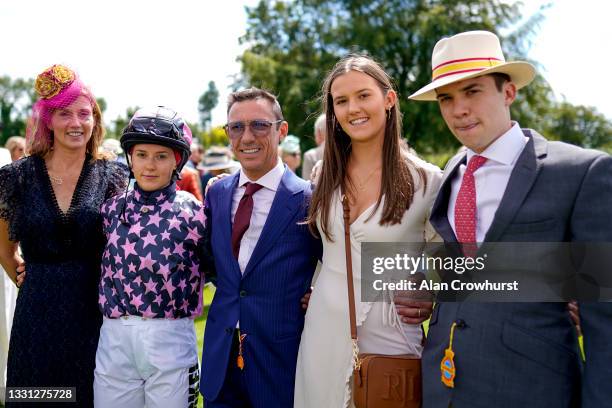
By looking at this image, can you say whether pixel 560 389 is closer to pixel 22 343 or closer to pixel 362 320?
pixel 362 320

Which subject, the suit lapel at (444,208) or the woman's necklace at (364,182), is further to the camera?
the woman's necklace at (364,182)

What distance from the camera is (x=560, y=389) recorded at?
206 cm

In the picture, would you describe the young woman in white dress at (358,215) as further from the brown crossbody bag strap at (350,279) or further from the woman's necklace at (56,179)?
the woman's necklace at (56,179)

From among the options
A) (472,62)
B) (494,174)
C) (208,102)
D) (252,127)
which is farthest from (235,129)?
(208,102)

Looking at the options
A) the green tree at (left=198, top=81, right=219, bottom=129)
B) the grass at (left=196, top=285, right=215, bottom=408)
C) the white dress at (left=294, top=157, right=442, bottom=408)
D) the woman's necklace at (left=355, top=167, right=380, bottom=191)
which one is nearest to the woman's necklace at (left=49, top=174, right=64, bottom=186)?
the white dress at (left=294, top=157, right=442, bottom=408)

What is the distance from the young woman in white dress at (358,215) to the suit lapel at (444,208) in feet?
0.68

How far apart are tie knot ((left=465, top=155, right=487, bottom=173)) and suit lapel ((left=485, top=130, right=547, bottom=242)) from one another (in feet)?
0.64

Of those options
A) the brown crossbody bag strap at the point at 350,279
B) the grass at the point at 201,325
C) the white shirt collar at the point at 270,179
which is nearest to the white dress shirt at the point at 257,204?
the white shirt collar at the point at 270,179

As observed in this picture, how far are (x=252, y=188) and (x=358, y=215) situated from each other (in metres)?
0.66

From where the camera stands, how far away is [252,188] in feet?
10.2

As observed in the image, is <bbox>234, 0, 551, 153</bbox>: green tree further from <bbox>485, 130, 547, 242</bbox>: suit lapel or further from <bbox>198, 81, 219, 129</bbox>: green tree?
<bbox>198, 81, 219, 129</bbox>: green tree

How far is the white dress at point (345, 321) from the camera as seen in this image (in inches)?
105

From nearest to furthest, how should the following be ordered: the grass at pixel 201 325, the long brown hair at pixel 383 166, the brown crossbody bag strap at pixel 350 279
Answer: the brown crossbody bag strap at pixel 350 279
the long brown hair at pixel 383 166
the grass at pixel 201 325

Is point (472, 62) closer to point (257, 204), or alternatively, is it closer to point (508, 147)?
point (508, 147)
